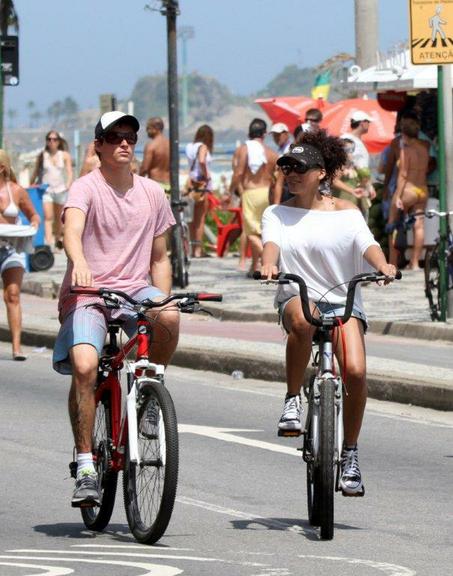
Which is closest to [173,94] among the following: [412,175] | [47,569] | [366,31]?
[412,175]

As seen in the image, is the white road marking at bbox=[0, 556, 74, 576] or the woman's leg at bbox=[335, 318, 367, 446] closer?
the white road marking at bbox=[0, 556, 74, 576]

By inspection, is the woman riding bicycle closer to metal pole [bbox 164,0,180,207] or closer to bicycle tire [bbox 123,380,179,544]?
bicycle tire [bbox 123,380,179,544]

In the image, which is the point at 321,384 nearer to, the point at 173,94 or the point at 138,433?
the point at 138,433

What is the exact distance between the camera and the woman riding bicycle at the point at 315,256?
8.70 metres

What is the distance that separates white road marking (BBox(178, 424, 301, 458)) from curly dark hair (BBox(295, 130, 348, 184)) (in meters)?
2.44

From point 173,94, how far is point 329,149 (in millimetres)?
14004

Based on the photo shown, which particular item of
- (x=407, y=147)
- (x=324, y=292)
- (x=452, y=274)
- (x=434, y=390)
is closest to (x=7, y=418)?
(x=434, y=390)

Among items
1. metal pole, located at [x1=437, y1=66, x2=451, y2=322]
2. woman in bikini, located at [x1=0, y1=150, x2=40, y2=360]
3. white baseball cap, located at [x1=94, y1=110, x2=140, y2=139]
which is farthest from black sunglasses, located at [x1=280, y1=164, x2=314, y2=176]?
metal pole, located at [x1=437, y1=66, x2=451, y2=322]

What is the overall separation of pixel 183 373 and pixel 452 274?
3.80m

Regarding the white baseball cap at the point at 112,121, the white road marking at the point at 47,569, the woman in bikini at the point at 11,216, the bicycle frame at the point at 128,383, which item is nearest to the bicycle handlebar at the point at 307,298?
the bicycle frame at the point at 128,383

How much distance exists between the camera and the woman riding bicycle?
8.70 metres

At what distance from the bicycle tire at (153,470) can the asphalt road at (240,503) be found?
0.42ft

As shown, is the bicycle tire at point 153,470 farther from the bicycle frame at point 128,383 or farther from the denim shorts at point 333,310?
the denim shorts at point 333,310

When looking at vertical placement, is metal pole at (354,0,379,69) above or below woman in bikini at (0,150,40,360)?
above
